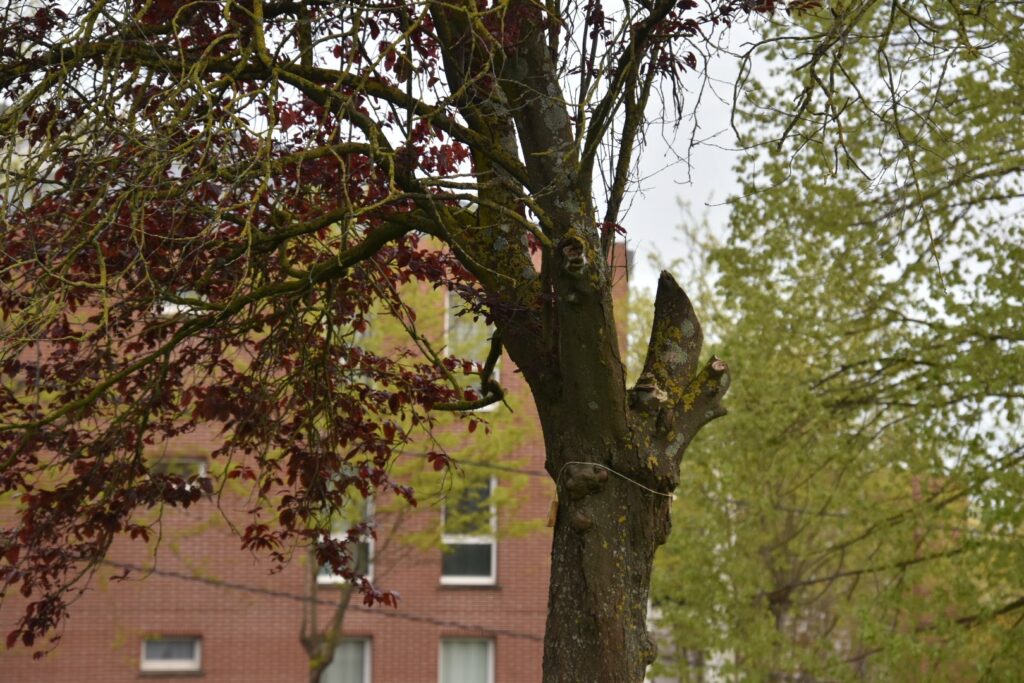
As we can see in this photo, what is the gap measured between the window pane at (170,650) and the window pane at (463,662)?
4424 millimetres

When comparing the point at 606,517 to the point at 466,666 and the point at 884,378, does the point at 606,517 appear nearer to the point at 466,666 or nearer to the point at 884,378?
the point at 884,378

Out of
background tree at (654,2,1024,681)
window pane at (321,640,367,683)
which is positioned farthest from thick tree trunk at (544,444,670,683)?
window pane at (321,640,367,683)

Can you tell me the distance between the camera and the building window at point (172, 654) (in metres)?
23.4

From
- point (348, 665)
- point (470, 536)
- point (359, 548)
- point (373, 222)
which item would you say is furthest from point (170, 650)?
point (373, 222)

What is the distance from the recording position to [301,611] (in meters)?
23.8

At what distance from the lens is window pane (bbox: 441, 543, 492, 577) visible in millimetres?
24656

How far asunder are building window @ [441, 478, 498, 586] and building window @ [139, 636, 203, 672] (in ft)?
14.6

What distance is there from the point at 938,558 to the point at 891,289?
281 cm

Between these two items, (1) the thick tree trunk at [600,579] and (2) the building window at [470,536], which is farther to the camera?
A: (2) the building window at [470,536]

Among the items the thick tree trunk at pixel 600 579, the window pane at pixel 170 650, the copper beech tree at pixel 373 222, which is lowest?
the thick tree trunk at pixel 600 579

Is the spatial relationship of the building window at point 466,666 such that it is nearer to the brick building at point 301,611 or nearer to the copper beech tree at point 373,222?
the brick building at point 301,611

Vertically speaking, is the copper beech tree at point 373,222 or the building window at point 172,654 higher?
the copper beech tree at point 373,222

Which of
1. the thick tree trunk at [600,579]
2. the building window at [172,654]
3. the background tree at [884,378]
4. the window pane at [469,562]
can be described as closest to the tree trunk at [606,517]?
the thick tree trunk at [600,579]

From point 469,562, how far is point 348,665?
9.18 ft
